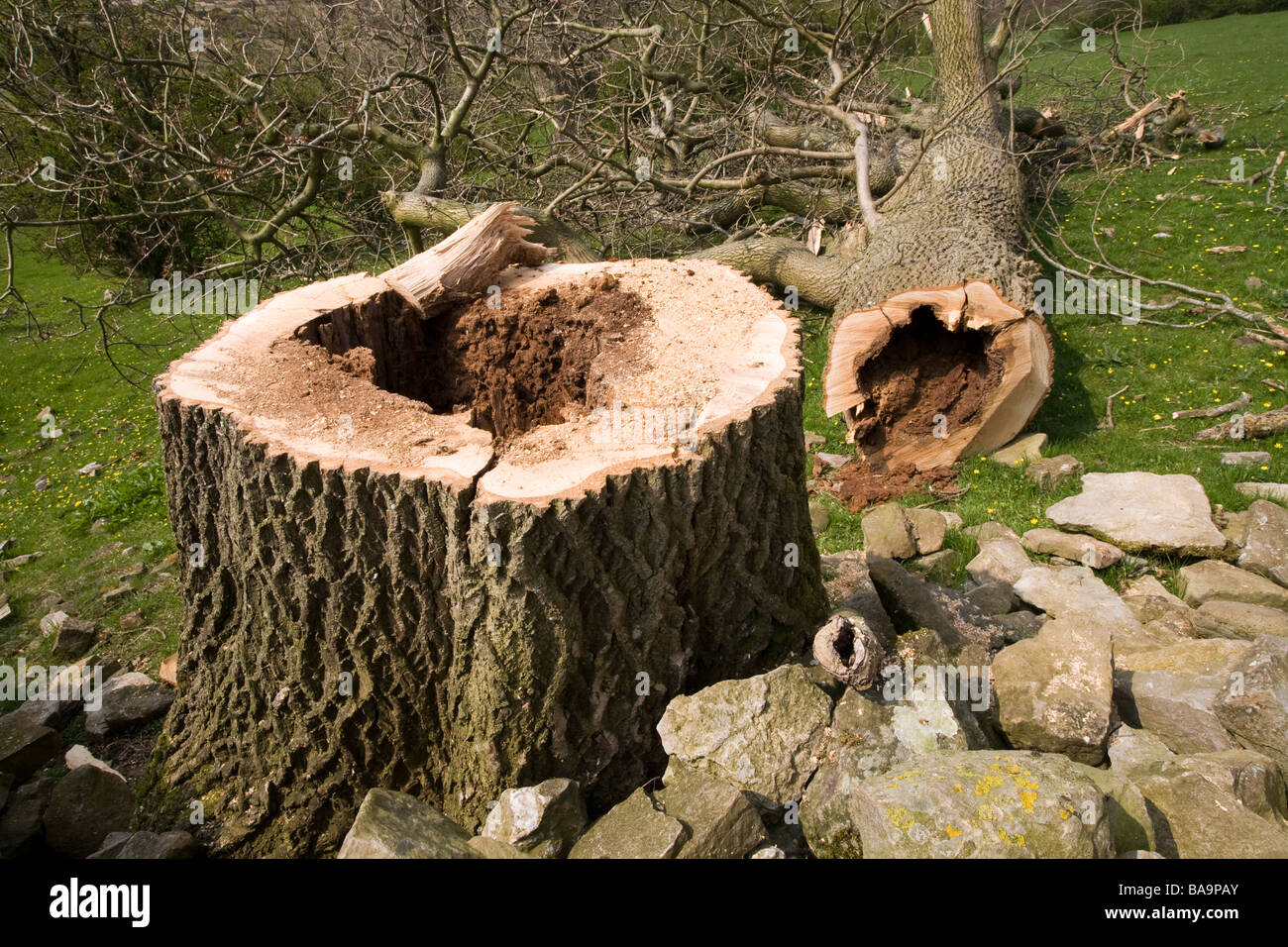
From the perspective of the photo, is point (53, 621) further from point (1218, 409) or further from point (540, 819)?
point (1218, 409)

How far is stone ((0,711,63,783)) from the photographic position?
122 inches

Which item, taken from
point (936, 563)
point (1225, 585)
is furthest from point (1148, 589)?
point (936, 563)

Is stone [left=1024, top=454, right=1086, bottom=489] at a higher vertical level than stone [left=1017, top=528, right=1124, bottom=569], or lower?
higher

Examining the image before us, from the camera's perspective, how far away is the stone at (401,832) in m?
1.95

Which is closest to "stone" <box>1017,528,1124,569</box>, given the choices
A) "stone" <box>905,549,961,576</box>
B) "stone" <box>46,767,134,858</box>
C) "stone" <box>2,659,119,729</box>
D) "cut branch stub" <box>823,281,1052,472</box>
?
"stone" <box>905,549,961,576</box>

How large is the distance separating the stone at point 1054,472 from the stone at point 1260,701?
1.92 meters

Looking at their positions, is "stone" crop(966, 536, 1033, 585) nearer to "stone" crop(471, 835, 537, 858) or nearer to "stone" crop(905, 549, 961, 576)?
"stone" crop(905, 549, 961, 576)

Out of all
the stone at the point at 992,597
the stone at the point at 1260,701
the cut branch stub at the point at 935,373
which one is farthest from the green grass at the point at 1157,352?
the stone at the point at 1260,701

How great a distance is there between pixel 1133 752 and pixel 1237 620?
3.94 feet

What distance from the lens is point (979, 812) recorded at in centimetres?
188

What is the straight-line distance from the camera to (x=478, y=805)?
2.45 metres

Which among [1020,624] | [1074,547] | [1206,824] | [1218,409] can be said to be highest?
[1218,409]

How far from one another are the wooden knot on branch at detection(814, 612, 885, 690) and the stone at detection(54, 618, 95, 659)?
11.8ft

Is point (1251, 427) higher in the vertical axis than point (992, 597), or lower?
higher
